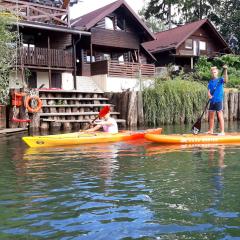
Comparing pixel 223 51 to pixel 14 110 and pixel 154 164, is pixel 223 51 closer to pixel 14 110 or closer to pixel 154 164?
pixel 14 110

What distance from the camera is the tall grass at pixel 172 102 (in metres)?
18.9

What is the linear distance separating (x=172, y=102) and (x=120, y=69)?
21.4ft

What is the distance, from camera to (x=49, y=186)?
20.3ft

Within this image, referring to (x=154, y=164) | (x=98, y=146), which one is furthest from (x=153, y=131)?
(x=154, y=164)

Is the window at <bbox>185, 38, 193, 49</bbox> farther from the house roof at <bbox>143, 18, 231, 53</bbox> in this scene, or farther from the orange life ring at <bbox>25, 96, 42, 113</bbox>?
the orange life ring at <bbox>25, 96, 42, 113</bbox>

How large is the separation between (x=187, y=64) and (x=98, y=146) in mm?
29442

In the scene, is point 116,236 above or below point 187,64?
below

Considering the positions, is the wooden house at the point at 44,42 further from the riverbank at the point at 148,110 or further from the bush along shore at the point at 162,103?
the bush along shore at the point at 162,103

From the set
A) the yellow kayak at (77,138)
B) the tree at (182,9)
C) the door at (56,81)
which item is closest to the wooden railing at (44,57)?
the door at (56,81)

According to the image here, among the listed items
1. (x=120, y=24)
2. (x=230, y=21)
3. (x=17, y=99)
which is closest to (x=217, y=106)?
(x=17, y=99)

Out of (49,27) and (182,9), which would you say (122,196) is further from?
(182,9)

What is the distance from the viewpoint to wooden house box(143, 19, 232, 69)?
36.5 m

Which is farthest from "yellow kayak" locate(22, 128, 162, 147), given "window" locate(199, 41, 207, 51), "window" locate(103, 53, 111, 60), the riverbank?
"window" locate(199, 41, 207, 51)

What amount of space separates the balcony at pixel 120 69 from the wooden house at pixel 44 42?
1.72m
